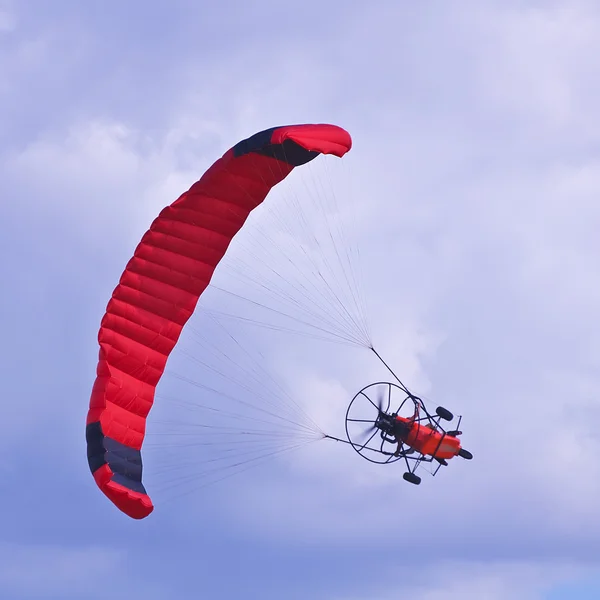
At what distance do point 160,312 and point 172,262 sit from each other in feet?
4.17

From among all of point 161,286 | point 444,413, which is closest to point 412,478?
point 444,413

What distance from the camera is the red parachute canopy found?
108ft

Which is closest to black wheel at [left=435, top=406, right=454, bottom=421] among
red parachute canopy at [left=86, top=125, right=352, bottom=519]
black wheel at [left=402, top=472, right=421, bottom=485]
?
black wheel at [left=402, top=472, right=421, bottom=485]

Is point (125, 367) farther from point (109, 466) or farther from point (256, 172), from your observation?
point (256, 172)

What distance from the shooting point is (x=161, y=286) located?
34.1 m

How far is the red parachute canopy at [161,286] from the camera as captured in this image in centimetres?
3278

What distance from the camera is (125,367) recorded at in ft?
111

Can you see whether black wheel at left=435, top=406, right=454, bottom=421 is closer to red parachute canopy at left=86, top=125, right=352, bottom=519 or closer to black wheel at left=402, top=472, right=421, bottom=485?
black wheel at left=402, top=472, right=421, bottom=485

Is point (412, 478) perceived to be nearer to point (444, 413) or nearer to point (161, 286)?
point (444, 413)

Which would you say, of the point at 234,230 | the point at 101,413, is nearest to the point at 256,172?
the point at 234,230

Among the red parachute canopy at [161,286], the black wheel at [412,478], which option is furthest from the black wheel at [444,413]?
the red parachute canopy at [161,286]

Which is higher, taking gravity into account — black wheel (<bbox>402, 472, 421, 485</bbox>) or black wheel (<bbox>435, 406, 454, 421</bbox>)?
black wheel (<bbox>435, 406, 454, 421</bbox>)

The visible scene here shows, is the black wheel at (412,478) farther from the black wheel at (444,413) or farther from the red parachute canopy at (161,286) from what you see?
the red parachute canopy at (161,286)

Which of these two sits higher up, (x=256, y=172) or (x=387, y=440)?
(x=256, y=172)
